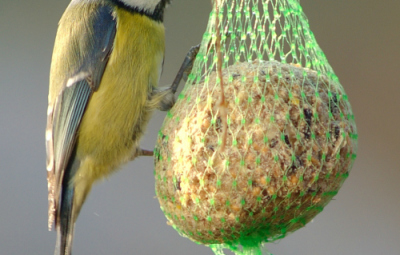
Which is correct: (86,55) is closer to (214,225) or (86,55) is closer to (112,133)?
(112,133)

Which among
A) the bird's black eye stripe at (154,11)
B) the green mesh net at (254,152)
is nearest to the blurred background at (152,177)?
the bird's black eye stripe at (154,11)

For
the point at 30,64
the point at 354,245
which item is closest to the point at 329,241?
the point at 354,245

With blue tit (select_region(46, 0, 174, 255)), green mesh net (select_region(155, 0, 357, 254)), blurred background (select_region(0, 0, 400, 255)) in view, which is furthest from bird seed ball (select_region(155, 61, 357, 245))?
blurred background (select_region(0, 0, 400, 255))

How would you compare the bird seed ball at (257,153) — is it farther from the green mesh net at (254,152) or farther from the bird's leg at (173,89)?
Answer: the bird's leg at (173,89)

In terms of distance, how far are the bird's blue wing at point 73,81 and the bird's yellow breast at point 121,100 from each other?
0.10ft

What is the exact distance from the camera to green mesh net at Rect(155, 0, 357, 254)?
4.50 feet

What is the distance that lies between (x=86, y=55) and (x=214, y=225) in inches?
33.9

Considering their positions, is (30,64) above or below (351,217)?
above

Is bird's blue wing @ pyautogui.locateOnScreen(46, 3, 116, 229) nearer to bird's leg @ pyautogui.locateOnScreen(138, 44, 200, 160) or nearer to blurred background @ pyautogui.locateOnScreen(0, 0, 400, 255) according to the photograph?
bird's leg @ pyautogui.locateOnScreen(138, 44, 200, 160)

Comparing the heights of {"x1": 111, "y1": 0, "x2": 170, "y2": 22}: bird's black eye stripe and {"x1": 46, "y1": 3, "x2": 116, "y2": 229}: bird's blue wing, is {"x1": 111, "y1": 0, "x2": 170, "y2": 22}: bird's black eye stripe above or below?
above

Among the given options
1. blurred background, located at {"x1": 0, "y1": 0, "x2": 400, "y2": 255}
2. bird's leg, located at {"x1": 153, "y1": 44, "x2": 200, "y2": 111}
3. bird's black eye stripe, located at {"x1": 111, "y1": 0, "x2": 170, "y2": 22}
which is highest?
bird's black eye stripe, located at {"x1": 111, "y1": 0, "x2": 170, "y2": 22}

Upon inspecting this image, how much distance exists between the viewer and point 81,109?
1.93 m

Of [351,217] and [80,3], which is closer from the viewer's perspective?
[80,3]

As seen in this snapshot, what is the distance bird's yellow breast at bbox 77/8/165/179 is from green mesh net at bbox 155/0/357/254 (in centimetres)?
37
